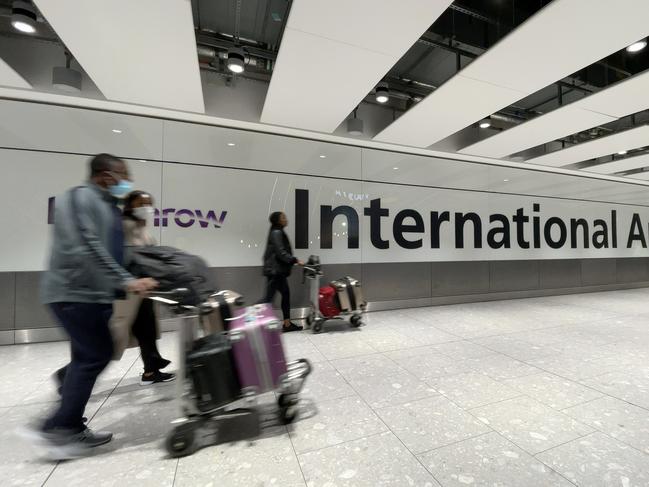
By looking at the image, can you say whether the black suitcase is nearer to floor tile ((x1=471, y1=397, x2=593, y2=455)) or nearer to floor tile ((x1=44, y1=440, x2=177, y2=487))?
floor tile ((x1=44, y1=440, x2=177, y2=487))

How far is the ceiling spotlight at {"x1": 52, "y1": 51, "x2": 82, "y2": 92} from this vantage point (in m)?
3.16

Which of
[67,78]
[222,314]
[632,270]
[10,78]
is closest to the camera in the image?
[222,314]

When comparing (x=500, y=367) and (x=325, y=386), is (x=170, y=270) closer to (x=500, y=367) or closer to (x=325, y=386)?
(x=325, y=386)

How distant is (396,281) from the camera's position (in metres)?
5.10

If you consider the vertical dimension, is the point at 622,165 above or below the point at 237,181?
above

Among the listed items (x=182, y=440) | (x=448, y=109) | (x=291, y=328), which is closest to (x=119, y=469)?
(x=182, y=440)

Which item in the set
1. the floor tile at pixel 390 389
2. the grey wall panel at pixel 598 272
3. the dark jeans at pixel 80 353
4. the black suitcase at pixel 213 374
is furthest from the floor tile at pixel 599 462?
the grey wall panel at pixel 598 272

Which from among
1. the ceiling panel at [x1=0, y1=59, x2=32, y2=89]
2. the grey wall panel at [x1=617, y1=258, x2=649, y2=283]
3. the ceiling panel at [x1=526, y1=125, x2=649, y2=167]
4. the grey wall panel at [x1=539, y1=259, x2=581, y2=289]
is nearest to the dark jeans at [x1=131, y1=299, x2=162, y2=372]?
the ceiling panel at [x1=0, y1=59, x2=32, y2=89]

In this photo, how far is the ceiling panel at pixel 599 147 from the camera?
4539 millimetres

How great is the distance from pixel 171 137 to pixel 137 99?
0.59 metres

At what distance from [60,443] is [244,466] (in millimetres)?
948

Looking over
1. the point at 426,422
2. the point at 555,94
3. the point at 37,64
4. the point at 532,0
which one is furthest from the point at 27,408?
the point at 555,94

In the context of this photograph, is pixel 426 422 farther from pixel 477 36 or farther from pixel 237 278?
pixel 477 36

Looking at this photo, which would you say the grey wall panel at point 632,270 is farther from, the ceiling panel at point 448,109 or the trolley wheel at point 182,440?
the trolley wheel at point 182,440
